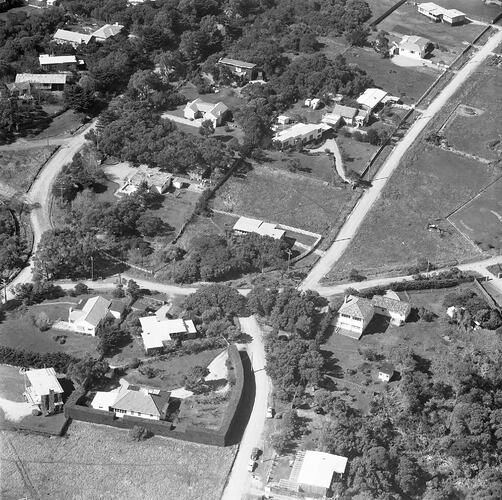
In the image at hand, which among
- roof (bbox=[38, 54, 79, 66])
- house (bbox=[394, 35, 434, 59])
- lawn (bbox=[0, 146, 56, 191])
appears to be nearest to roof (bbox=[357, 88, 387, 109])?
house (bbox=[394, 35, 434, 59])

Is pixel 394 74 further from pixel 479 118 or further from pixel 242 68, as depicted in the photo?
pixel 242 68

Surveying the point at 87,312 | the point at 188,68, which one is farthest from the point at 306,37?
the point at 87,312

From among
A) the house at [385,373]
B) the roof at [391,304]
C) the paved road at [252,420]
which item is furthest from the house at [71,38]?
the house at [385,373]

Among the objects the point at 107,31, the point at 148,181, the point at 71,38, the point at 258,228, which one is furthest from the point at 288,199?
the point at 71,38

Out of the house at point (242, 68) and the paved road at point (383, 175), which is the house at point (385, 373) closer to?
the paved road at point (383, 175)

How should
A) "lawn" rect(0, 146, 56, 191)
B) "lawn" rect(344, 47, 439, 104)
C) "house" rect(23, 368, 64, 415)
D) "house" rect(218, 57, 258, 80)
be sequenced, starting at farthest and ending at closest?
"lawn" rect(344, 47, 439, 104) → "house" rect(218, 57, 258, 80) → "lawn" rect(0, 146, 56, 191) → "house" rect(23, 368, 64, 415)

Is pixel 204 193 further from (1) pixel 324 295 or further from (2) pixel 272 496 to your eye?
(2) pixel 272 496

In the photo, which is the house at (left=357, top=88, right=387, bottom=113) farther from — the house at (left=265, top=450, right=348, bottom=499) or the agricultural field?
the house at (left=265, top=450, right=348, bottom=499)
